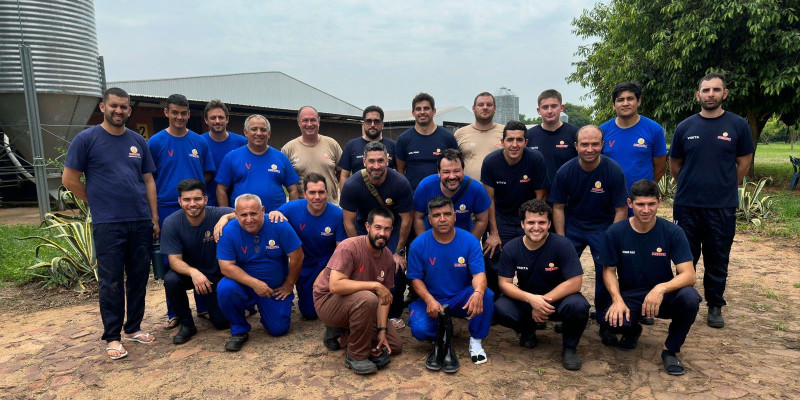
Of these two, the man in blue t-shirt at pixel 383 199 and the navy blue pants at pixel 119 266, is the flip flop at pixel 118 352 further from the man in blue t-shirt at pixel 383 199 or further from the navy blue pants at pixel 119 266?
the man in blue t-shirt at pixel 383 199

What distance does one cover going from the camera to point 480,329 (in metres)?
3.88

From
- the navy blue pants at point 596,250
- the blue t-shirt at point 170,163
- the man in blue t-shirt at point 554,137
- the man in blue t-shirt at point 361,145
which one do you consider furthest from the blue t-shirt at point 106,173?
the navy blue pants at point 596,250

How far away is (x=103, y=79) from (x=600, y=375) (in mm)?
12207

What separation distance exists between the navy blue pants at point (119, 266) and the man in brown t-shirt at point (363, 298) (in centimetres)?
155

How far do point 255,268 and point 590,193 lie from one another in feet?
9.79

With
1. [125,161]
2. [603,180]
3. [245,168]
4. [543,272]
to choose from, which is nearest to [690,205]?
[603,180]

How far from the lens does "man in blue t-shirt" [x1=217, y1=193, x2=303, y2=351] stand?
423 centimetres

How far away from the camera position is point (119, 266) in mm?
4027

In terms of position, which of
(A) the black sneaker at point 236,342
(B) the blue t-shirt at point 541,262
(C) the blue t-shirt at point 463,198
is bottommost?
(A) the black sneaker at point 236,342

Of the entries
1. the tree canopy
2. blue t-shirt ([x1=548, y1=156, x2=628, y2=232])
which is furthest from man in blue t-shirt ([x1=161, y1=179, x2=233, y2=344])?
the tree canopy

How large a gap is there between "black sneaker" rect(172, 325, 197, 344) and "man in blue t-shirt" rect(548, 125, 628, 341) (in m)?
3.39

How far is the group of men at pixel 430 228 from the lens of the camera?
3.78 meters

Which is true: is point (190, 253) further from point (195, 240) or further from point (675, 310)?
point (675, 310)

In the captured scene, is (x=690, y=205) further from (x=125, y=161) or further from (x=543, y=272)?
(x=125, y=161)
